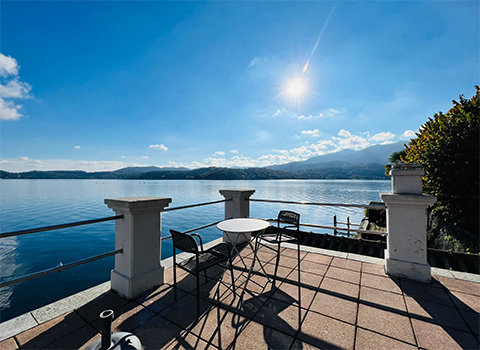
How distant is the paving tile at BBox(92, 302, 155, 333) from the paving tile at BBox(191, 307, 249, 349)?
0.59 m

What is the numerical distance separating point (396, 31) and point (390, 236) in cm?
652

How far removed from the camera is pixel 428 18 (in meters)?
5.69

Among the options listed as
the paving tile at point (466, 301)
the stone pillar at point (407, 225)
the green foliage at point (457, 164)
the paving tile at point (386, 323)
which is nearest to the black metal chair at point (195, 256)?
the paving tile at point (386, 323)

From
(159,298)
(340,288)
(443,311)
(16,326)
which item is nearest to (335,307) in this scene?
(340,288)

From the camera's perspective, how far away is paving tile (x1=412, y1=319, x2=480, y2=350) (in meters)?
1.81

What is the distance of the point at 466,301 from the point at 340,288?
55.6 inches

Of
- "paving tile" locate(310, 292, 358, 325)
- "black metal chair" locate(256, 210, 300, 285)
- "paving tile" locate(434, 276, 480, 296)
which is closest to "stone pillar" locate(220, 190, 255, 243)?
"black metal chair" locate(256, 210, 300, 285)

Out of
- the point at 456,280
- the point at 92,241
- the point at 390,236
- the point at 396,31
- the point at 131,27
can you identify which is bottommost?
the point at 92,241

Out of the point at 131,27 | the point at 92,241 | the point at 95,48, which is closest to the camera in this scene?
the point at 131,27

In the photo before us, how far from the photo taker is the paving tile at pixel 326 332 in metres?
1.84

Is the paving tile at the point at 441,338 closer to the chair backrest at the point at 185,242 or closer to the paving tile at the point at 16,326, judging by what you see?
the chair backrest at the point at 185,242

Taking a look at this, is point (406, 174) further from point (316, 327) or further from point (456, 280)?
point (316, 327)

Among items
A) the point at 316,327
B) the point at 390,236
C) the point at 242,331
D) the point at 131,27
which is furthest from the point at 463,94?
the point at 131,27

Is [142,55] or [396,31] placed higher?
[142,55]
